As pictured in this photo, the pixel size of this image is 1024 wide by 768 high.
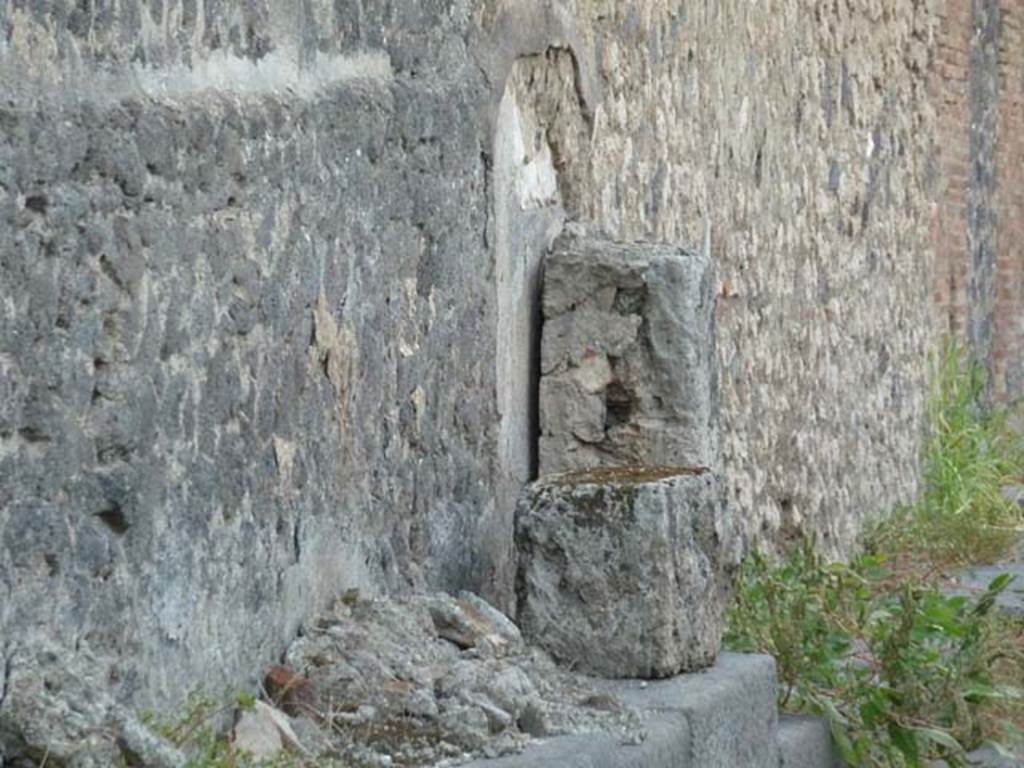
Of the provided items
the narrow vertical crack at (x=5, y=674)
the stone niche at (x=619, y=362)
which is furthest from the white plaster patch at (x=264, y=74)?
the stone niche at (x=619, y=362)

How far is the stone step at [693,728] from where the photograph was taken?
4008mm

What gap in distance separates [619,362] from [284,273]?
1.52 metres

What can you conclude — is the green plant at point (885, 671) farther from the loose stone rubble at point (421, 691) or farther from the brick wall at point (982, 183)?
the brick wall at point (982, 183)

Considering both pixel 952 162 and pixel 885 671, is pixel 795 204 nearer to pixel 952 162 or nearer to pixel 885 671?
pixel 885 671

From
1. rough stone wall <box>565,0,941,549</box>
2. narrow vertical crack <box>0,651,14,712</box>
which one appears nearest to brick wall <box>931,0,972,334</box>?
rough stone wall <box>565,0,941,549</box>

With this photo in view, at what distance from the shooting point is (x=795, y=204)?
7688 millimetres

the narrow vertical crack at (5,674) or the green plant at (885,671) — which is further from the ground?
the narrow vertical crack at (5,674)

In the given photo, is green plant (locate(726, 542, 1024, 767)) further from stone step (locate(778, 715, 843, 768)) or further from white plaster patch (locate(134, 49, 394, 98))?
white plaster patch (locate(134, 49, 394, 98))

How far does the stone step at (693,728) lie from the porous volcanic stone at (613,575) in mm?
77

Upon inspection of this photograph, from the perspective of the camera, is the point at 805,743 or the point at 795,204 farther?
the point at 795,204

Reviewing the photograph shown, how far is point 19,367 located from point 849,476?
214 inches

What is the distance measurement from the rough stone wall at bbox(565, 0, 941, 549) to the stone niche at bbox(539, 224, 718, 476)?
33 centimetres

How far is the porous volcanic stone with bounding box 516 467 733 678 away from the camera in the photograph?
476 cm

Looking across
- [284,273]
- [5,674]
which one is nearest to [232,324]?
[284,273]
